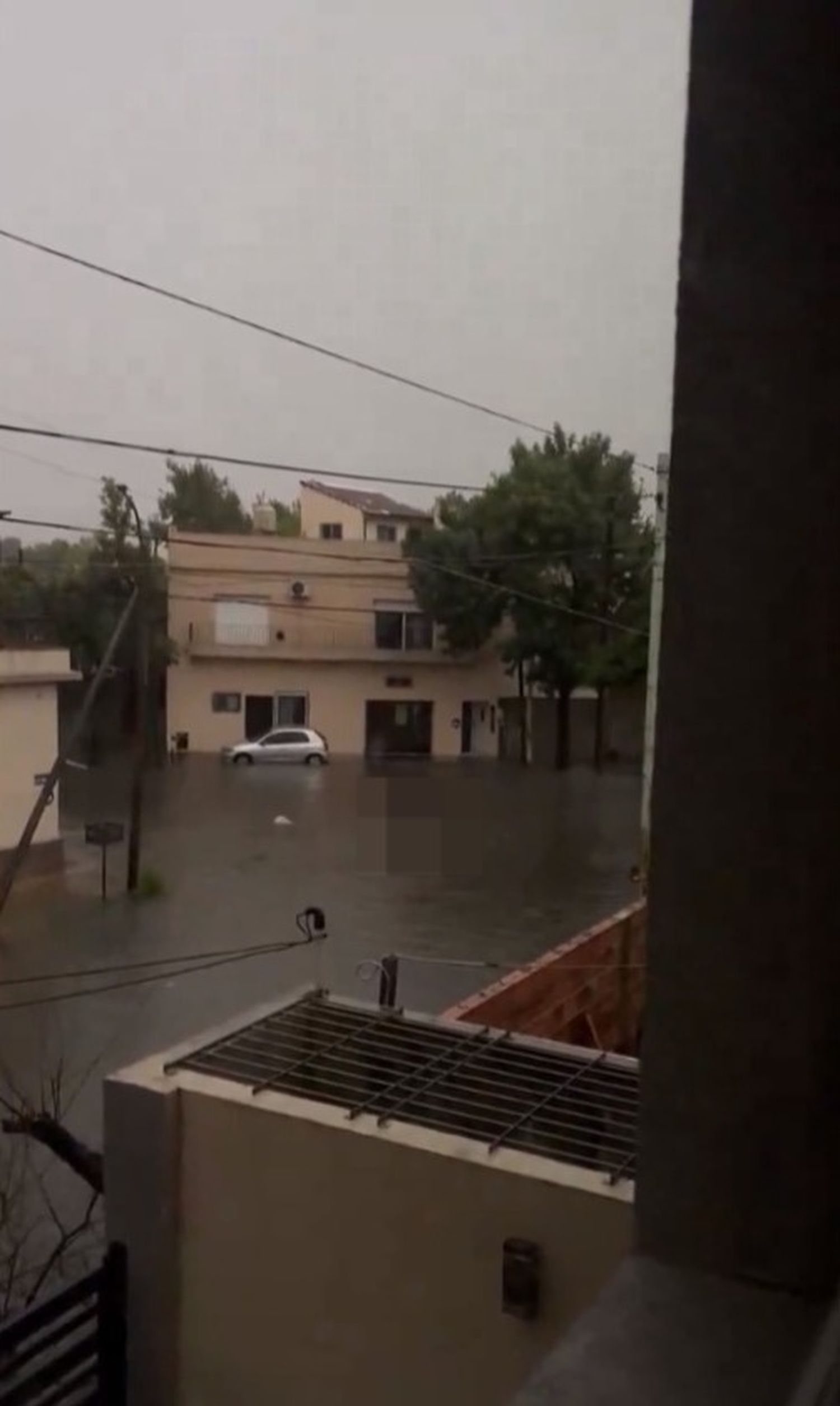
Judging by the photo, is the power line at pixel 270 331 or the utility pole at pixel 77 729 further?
the utility pole at pixel 77 729

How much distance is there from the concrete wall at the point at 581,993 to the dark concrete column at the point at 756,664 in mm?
1519

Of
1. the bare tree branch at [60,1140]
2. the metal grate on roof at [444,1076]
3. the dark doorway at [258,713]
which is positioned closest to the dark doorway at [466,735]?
the dark doorway at [258,713]

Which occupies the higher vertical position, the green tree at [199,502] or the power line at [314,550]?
the green tree at [199,502]

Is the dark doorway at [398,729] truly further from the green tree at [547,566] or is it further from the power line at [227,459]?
the power line at [227,459]

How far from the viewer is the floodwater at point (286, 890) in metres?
2.09

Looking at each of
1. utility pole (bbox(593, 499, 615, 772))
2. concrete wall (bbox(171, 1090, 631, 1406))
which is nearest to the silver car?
utility pole (bbox(593, 499, 615, 772))

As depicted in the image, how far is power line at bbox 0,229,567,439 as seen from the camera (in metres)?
1.78

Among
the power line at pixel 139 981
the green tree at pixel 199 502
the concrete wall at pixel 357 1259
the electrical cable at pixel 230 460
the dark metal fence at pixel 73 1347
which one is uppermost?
the electrical cable at pixel 230 460

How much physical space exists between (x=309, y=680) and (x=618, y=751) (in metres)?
0.58

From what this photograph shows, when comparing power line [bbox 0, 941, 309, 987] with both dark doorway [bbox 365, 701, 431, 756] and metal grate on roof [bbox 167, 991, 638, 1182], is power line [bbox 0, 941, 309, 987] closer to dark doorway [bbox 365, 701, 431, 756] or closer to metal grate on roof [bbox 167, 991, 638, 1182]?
metal grate on roof [bbox 167, 991, 638, 1182]

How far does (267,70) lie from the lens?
169 centimetres

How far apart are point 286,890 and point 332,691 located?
48cm

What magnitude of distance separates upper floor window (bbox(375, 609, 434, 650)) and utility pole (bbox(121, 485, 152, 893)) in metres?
0.40

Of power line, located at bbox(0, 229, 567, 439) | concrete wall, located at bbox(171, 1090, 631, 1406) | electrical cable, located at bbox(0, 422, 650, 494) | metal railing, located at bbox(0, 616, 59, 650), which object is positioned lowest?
concrete wall, located at bbox(171, 1090, 631, 1406)
